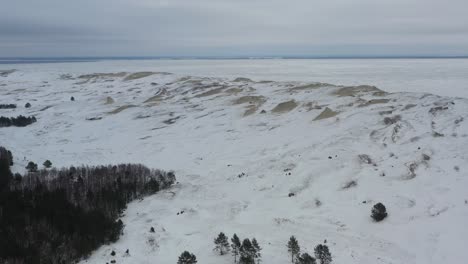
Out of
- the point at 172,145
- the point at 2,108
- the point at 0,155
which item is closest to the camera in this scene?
the point at 0,155

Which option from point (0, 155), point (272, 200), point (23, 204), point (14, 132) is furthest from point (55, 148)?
point (272, 200)

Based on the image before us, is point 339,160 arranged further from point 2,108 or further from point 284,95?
point 2,108

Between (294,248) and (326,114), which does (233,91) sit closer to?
(326,114)

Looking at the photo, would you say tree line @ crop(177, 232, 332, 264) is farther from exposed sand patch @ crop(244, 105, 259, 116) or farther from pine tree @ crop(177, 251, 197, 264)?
exposed sand patch @ crop(244, 105, 259, 116)

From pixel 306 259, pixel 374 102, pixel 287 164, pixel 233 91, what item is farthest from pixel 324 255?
pixel 233 91

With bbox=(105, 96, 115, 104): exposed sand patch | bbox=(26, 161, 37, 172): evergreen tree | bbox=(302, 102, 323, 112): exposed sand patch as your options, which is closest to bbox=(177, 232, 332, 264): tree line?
bbox=(26, 161, 37, 172): evergreen tree

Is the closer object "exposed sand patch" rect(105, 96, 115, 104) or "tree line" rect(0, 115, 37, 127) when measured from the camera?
"tree line" rect(0, 115, 37, 127)

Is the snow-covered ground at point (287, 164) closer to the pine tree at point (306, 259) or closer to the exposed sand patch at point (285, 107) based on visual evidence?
the exposed sand patch at point (285, 107)
